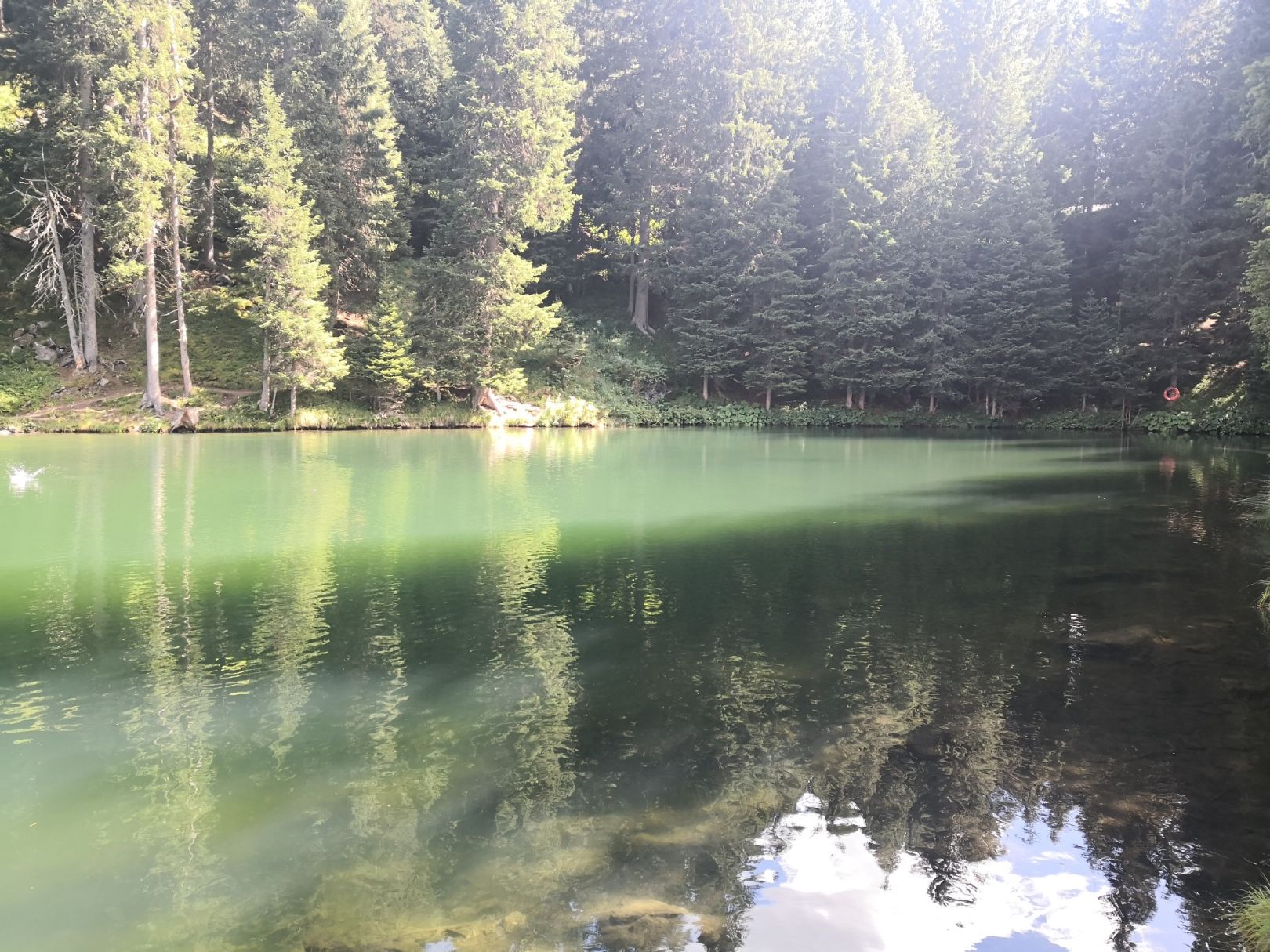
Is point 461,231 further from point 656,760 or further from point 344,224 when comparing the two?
point 656,760

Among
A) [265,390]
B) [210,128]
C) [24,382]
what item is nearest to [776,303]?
[265,390]

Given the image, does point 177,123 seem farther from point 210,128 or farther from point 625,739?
point 625,739

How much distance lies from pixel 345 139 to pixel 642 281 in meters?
16.0

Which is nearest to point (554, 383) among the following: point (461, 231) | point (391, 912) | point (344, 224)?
point (461, 231)

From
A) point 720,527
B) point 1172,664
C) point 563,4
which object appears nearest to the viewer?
point 1172,664

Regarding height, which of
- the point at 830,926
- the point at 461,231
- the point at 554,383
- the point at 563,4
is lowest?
the point at 830,926

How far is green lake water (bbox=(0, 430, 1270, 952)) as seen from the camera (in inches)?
144

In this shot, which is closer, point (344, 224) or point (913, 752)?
point (913, 752)

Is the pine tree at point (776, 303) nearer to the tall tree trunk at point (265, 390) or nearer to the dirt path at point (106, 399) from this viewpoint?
the tall tree trunk at point (265, 390)

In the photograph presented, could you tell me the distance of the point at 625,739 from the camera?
5.31m

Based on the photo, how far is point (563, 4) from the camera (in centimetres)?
4312

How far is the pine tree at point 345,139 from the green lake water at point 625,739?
25.1 metres

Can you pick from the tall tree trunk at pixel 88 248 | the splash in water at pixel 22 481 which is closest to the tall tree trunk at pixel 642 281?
the tall tree trunk at pixel 88 248

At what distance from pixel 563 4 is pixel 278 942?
47201mm
